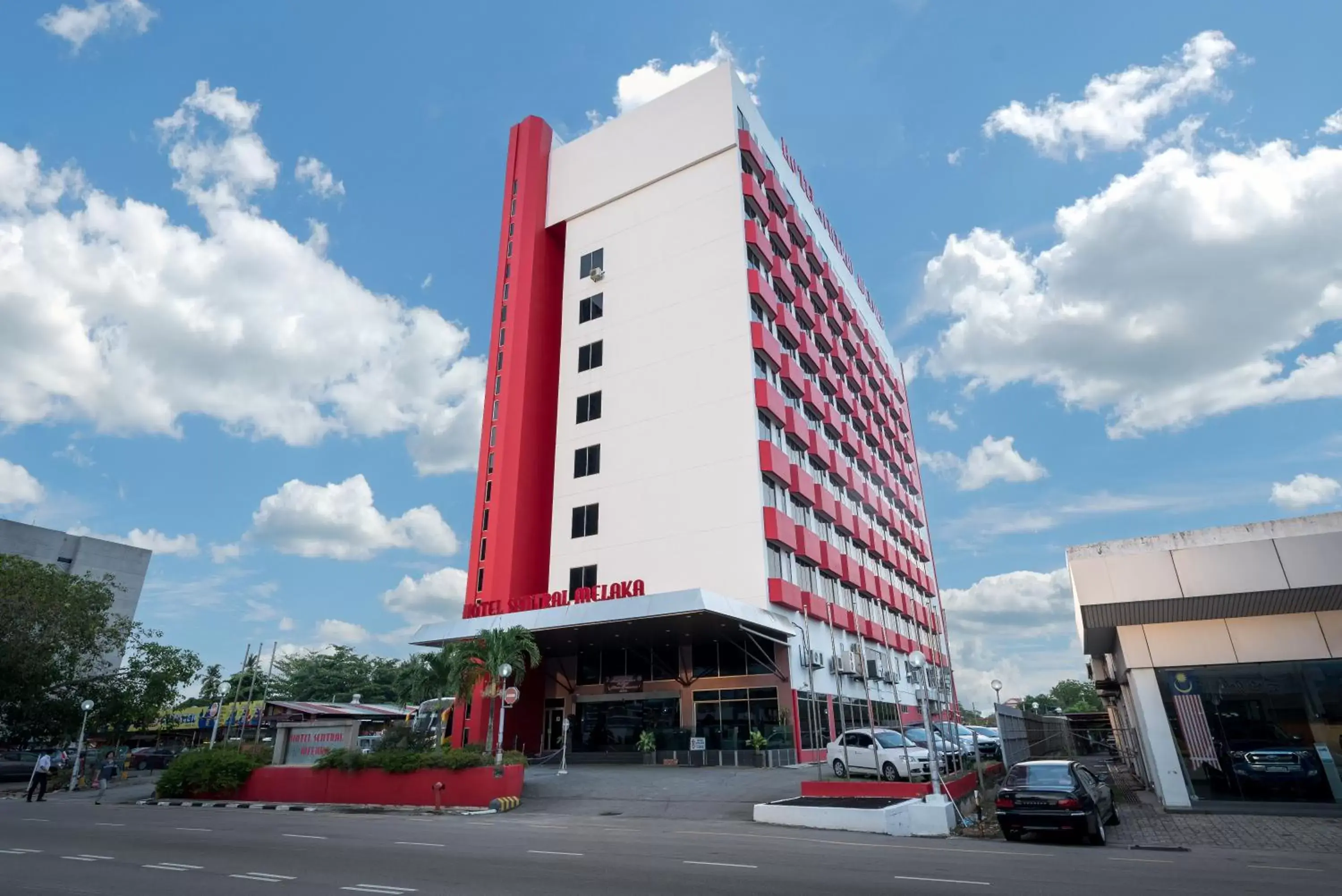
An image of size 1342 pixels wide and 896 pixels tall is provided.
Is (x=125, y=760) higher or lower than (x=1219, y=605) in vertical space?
lower

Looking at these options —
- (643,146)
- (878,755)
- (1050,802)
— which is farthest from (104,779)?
(643,146)

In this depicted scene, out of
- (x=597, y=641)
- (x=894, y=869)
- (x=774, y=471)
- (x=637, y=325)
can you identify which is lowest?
(x=894, y=869)

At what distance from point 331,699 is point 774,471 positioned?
210 ft

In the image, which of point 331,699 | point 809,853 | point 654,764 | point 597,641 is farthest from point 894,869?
point 331,699

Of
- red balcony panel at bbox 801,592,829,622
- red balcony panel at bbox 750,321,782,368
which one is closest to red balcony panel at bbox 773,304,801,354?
red balcony panel at bbox 750,321,782,368

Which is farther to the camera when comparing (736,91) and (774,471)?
(736,91)

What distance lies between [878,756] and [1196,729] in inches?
331

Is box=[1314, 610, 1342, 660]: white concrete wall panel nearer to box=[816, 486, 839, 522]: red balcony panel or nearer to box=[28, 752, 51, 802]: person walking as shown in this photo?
box=[816, 486, 839, 522]: red balcony panel

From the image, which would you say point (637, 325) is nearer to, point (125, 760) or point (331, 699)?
point (125, 760)

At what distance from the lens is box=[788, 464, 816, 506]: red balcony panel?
132ft

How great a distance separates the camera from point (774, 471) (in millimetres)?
37781

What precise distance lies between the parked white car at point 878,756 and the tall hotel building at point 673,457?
3.48 meters

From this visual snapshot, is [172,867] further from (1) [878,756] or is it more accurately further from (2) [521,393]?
(2) [521,393]

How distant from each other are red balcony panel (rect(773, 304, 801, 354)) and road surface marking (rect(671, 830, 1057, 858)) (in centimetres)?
3164
